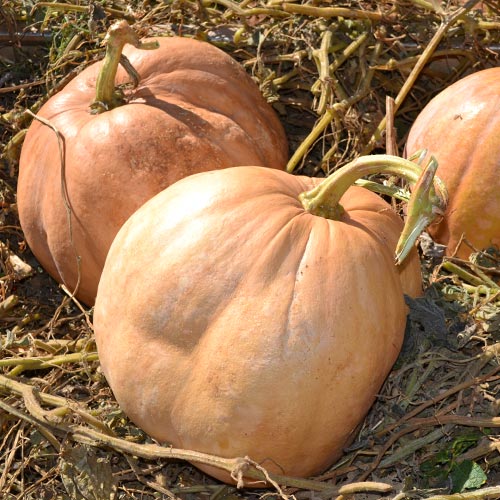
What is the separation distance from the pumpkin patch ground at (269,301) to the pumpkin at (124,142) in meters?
0.10

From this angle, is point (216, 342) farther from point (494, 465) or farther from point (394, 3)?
point (394, 3)

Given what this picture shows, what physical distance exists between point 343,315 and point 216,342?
30 centimetres

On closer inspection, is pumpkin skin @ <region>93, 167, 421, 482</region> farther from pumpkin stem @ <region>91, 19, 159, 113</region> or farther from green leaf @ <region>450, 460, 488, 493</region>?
pumpkin stem @ <region>91, 19, 159, 113</region>

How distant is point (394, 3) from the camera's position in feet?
11.2

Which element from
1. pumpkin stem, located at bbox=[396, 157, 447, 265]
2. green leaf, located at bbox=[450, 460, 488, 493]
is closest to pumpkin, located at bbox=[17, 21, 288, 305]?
pumpkin stem, located at bbox=[396, 157, 447, 265]

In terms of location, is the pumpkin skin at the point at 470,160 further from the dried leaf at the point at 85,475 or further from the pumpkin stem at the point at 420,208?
the dried leaf at the point at 85,475

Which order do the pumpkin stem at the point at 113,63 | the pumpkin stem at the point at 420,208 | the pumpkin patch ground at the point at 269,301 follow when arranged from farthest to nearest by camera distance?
the pumpkin stem at the point at 113,63
the pumpkin patch ground at the point at 269,301
the pumpkin stem at the point at 420,208

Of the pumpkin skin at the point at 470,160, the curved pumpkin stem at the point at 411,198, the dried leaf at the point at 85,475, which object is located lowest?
the dried leaf at the point at 85,475

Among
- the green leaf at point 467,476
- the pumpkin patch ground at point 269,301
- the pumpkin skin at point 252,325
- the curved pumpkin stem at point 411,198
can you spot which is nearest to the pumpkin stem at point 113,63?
the pumpkin patch ground at point 269,301

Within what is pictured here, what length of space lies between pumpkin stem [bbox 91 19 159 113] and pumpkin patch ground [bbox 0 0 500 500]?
31 cm

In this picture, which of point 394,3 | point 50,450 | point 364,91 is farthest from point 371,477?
point 394,3

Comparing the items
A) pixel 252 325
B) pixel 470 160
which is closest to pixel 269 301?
pixel 252 325

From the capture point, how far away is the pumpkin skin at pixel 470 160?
2.79 meters

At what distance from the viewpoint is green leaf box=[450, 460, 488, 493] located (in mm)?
2146
